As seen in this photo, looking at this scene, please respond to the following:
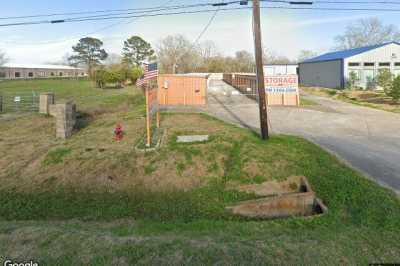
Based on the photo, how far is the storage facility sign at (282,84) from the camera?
19438mm

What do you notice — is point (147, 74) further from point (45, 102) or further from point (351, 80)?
point (351, 80)

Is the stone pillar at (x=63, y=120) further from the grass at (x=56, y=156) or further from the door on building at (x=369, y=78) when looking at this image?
the door on building at (x=369, y=78)

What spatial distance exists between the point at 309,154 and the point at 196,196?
3.66 meters

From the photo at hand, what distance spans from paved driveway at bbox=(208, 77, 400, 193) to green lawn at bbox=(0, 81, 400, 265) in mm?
823

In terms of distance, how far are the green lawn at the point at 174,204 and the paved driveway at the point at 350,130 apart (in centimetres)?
82

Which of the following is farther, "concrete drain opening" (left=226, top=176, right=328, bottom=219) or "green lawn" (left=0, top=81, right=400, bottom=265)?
"concrete drain opening" (left=226, top=176, right=328, bottom=219)

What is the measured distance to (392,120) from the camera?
560 inches

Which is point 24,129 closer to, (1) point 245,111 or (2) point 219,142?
(2) point 219,142

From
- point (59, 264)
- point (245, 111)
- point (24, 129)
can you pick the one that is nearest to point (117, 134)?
point (24, 129)

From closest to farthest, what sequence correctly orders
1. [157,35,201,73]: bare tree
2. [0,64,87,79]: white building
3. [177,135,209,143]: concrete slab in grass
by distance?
[177,135,209,143]: concrete slab in grass
[157,35,201,73]: bare tree
[0,64,87,79]: white building

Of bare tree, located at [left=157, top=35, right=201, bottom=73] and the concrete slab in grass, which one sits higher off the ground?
bare tree, located at [left=157, top=35, right=201, bottom=73]

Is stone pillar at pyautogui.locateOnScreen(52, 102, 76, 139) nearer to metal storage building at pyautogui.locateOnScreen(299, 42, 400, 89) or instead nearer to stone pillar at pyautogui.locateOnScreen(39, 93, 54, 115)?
stone pillar at pyautogui.locateOnScreen(39, 93, 54, 115)

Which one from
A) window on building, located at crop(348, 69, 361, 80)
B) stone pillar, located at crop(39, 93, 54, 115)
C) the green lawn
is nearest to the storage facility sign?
the green lawn

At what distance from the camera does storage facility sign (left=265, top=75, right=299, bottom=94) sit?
19.4 m
